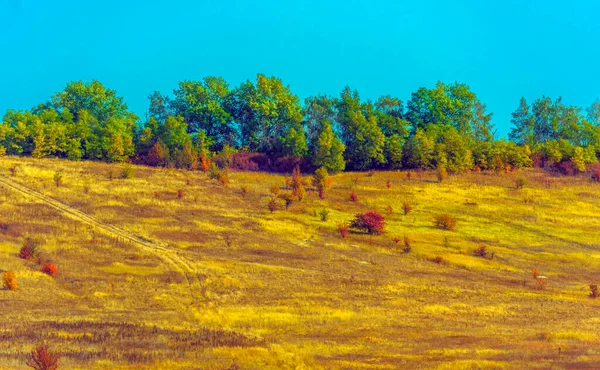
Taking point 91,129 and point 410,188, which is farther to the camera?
point 91,129

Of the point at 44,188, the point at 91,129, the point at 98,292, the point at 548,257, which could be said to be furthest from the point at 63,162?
the point at 548,257

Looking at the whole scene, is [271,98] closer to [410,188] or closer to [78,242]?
[410,188]

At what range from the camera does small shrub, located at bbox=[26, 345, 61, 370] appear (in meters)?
23.9

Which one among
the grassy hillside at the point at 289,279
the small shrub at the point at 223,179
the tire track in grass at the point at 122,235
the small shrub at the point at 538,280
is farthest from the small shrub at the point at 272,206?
the small shrub at the point at 538,280

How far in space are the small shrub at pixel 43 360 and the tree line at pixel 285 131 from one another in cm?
5569

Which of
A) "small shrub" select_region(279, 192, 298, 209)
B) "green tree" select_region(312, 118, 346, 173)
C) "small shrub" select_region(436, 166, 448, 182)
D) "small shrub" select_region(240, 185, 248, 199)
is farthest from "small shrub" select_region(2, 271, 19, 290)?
"small shrub" select_region(436, 166, 448, 182)

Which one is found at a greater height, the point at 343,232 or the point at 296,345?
the point at 343,232

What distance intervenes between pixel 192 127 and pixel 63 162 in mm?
20466

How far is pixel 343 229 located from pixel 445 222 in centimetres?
1010

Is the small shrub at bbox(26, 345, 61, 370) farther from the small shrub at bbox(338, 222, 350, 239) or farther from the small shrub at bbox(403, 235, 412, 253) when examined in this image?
the small shrub at bbox(338, 222, 350, 239)

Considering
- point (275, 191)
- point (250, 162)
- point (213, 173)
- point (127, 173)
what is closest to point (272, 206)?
point (275, 191)

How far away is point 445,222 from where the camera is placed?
57500mm

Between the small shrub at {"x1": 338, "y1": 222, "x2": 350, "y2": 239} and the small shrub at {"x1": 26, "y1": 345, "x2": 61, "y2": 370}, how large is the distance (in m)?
30.7

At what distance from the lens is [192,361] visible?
2644 cm
